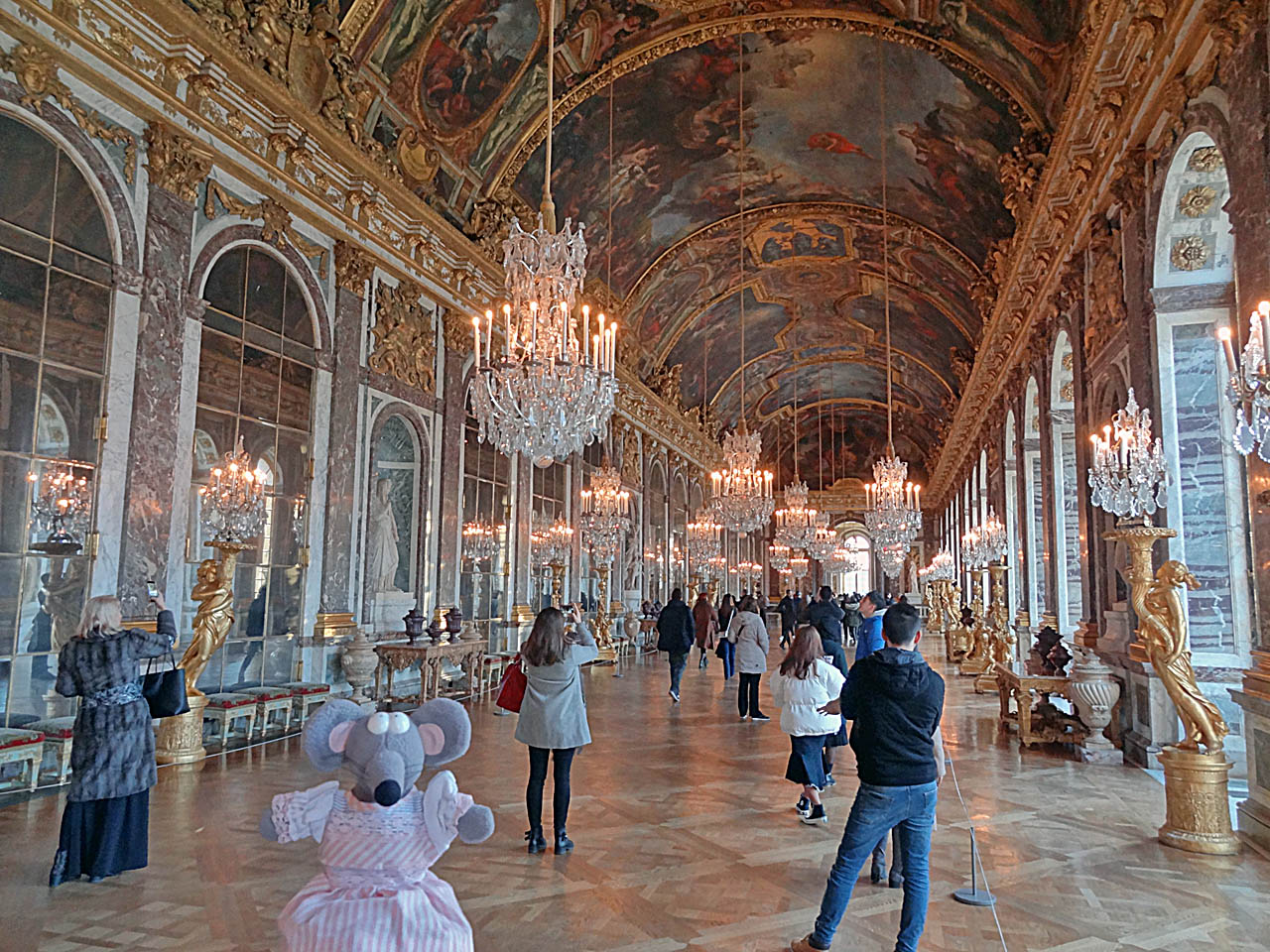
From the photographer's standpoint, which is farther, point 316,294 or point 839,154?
point 839,154

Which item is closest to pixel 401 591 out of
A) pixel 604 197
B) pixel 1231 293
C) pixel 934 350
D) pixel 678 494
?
pixel 604 197

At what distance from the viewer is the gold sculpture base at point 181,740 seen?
691 cm

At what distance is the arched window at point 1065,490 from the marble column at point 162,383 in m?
10.2

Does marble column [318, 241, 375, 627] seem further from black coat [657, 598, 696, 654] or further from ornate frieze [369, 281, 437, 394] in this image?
black coat [657, 598, 696, 654]

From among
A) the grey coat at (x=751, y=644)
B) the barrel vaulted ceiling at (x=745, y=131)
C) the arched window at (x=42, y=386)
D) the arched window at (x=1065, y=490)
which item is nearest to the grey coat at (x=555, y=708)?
the arched window at (x=42, y=386)

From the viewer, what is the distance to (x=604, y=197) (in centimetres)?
1562

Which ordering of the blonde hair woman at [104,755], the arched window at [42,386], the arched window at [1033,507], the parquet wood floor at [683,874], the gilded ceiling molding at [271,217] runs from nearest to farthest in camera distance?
the parquet wood floor at [683,874], the blonde hair woman at [104,755], the arched window at [42,386], the gilded ceiling molding at [271,217], the arched window at [1033,507]

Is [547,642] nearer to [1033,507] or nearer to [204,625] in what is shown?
[204,625]

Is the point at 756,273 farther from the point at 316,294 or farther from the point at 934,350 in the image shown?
the point at 316,294

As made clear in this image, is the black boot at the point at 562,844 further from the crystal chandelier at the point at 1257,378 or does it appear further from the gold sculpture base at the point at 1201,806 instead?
the crystal chandelier at the point at 1257,378

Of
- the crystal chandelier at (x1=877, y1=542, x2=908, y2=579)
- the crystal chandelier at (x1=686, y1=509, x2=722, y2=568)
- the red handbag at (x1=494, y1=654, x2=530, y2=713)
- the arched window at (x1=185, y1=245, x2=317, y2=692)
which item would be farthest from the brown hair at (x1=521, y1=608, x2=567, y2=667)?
the crystal chandelier at (x1=686, y1=509, x2=722, y2=568)

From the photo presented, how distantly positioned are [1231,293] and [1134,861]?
4972mm

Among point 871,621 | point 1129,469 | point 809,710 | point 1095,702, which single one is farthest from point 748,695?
point 1129,469

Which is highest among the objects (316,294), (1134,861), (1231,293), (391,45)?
(391,45)
